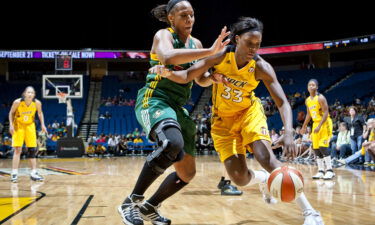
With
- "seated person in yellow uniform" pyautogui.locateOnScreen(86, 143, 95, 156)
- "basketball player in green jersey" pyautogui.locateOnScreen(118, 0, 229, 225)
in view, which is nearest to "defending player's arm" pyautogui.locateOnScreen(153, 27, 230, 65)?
"basketball player in green jersey" pyautogui.locateOnScreen(118, 0, 229, 225)

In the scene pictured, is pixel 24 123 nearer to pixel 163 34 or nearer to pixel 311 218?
pixel 163 34

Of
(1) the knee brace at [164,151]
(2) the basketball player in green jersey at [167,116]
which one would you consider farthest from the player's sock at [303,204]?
(1) the knee brace at [164,151]

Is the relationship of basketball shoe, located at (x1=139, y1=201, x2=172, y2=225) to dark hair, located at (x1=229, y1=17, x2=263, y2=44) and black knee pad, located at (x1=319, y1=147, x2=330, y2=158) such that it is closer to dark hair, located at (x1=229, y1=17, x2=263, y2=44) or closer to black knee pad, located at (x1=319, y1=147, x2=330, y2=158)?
dark hair, located at (x1=229, y1=17, x2=263, y2=44)

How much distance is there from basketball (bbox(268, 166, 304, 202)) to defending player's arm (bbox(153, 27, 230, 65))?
3.56ft

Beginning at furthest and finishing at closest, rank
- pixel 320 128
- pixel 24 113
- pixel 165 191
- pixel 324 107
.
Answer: pixel 24 113
pixel 320 128
pixel 324 107
pixel 165 191

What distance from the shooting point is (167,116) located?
294 cm

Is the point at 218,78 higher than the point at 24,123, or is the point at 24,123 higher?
the point at 218,78

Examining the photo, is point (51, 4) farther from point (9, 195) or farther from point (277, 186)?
point (277, 186)

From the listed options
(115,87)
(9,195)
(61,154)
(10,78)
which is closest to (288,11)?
(115,87)

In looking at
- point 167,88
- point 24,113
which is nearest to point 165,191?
point 167,88

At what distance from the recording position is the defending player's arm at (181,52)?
8.94 ft

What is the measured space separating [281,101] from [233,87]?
49cm

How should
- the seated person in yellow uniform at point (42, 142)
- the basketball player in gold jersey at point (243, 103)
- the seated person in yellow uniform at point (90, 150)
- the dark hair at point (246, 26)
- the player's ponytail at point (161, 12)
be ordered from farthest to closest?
the seated person in yellow uniform at point (90, 150) < the seated person in yellow uniform at point (42, 142) < the player's ponytail at point (161, 12) < the dark hair at point (246, 26) < the basketball player in gold jersey at point (243, 103)

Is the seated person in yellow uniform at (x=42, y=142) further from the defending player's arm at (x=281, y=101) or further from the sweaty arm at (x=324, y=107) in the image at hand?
the defending player's arm at (x=281, y=101)
